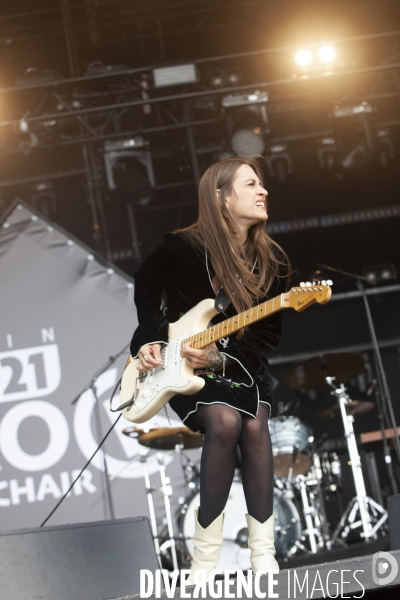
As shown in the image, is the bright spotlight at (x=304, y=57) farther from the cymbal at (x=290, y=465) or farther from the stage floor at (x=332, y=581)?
the stage floor at (x=332, y=581)

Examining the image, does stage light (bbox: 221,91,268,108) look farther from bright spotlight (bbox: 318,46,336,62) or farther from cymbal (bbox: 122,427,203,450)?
cymbal (bbox: 122,427,203,450)

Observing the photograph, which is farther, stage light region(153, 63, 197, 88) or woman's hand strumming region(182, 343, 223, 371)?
stage light region(153, 63, 197, 88)

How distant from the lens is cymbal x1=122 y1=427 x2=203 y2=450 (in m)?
4.90

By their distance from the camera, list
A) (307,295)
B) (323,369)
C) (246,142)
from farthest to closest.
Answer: (246,142) < (323,369) < (307,295)

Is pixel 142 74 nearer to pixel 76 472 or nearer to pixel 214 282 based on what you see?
pixel 76 472

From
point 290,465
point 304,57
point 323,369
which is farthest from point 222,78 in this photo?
point 290,465

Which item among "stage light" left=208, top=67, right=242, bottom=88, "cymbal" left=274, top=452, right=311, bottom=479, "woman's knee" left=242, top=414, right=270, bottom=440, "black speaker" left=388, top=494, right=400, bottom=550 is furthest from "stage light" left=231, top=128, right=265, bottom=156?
"black speaker" left=388, top=494, right=400, bottom=550

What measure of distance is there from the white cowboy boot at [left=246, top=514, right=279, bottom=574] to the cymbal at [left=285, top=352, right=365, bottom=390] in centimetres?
312

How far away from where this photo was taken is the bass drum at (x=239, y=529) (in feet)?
16.6

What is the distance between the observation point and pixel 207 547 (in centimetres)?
227

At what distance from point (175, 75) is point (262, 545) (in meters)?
5.64

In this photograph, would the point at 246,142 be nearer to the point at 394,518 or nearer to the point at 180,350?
the point at 180,350

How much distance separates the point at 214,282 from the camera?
2557 mm

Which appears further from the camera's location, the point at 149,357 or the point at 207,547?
the point at 149,357
